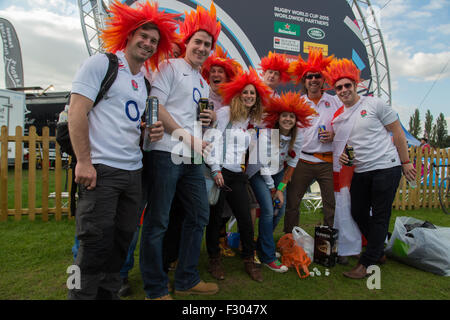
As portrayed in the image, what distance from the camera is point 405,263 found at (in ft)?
11.1

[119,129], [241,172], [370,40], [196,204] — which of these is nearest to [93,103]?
[119,129]

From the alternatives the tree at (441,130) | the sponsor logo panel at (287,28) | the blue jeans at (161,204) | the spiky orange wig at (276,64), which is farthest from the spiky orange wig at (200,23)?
the tree at (441,130)

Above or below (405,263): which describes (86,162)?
above

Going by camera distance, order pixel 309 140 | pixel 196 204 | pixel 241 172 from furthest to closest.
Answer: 1. pixel 309 140
2. pixel 241 172
3. pixel 196 204

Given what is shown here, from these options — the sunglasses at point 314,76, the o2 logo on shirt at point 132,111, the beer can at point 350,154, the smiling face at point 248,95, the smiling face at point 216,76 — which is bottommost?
the beer can at point 350,154

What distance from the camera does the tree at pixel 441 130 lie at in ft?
191

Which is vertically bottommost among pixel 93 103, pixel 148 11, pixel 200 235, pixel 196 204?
pixel 200 235

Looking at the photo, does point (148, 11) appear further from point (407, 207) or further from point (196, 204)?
point (407, 207)

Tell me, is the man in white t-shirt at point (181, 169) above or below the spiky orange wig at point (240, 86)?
below

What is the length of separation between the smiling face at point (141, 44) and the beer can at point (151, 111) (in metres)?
0.29

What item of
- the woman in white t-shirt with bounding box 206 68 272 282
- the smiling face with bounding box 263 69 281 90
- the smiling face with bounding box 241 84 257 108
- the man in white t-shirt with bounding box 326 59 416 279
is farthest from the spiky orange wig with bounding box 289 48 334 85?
the smiling face with bounding box 241 84 257 108

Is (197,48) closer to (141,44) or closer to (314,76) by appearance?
(141,44)

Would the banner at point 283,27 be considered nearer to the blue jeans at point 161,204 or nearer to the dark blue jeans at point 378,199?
the dark blue jeans at point 378,199

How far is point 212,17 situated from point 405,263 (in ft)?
11.3
